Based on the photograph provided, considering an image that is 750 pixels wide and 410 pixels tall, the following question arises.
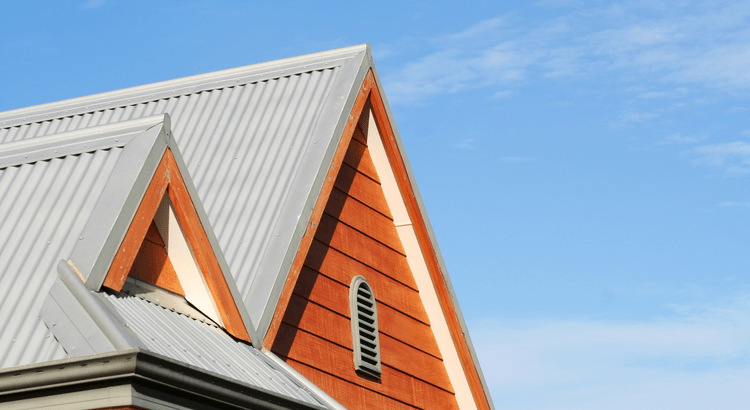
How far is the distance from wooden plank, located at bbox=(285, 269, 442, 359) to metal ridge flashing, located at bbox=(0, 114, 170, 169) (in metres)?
2.53

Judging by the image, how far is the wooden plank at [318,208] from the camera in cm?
789

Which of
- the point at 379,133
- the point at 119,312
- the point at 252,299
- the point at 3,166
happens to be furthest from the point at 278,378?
the point at 379,133

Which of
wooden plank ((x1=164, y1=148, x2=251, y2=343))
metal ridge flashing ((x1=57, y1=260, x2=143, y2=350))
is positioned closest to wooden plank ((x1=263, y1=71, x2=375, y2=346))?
wooden plank ((x1=164, y1=148, x2=251, y2=343))

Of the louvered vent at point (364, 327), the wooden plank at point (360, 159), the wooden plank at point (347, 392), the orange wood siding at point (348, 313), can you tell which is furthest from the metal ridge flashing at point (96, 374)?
the wooden plank at point (360, 159)

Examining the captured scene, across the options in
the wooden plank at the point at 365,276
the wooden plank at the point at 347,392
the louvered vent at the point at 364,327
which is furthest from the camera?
the louvered vent at the point at 364,327

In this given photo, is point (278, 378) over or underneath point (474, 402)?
underneath

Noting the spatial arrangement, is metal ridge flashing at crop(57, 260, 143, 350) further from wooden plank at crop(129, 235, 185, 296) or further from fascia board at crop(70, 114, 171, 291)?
wooden plank at crop(129, 235, 185, 296)

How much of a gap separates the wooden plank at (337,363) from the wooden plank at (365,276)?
2.49ft

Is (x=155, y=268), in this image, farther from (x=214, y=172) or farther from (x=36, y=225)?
(x=214, y=172)

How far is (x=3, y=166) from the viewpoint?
7.09 metres

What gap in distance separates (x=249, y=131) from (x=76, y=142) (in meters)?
3.07

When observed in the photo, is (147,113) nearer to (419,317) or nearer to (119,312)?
(419,317)

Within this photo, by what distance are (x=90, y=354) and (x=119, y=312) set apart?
1.93 ft

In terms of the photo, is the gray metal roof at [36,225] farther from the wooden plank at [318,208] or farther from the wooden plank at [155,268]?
the wooden plank at [318,208]
